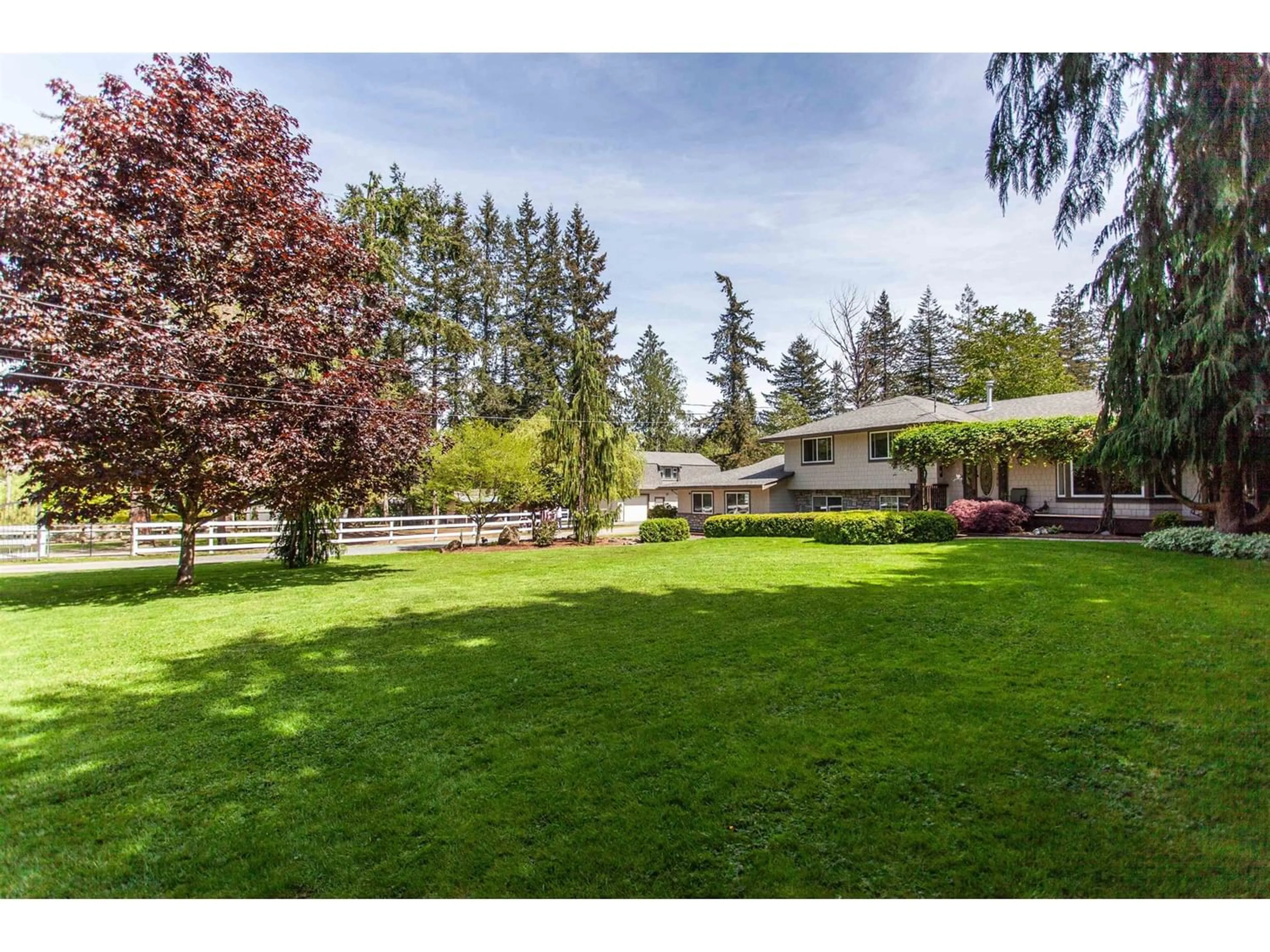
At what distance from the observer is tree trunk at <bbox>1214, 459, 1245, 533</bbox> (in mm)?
9961

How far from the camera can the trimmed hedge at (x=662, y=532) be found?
18703mm

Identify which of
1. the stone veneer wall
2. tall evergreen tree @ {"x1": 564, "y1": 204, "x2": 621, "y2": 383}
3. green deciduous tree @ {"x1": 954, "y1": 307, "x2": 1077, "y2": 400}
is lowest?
the stone veneer wall

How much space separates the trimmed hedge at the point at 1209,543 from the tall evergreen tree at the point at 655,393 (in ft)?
114

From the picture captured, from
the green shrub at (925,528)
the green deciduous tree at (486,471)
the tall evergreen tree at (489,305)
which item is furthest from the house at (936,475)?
the tall evergreen tree at (489,305)

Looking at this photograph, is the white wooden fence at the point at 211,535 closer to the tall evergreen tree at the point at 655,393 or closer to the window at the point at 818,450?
the window at the point at 818,450

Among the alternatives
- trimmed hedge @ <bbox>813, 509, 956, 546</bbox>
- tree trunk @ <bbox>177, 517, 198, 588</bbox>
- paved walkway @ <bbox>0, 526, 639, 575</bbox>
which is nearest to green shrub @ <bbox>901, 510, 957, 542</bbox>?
trimmed hedge @ <bbox>813, 509, 956, 546</bbox>

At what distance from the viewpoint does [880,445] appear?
19328mm

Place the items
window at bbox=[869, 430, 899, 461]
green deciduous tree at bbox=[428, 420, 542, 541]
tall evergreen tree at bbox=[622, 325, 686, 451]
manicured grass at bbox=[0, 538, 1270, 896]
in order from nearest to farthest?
manicured grass at bbox=[0, 538, 1270, 896], green deciduous tree at bbox=[428, 420, 542, 541], window at bbox=[869, 430, 899, 461], tall evergreen tree at bbox=[622, 325, 686, 451]

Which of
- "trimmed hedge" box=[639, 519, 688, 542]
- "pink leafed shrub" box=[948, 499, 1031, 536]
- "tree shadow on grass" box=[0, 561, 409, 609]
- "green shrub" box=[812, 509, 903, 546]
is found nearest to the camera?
"tree shadow on grass" box=[0, 561, 409, 609]

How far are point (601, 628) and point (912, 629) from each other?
300 cm

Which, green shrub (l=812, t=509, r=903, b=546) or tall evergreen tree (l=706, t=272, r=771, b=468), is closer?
green shrub (l=812, t=509, r=903, b=546)

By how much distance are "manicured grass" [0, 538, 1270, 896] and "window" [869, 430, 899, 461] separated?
12.8m

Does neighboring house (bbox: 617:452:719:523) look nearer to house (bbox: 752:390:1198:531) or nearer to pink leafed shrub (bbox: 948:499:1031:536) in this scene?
house (bbox: 752:390:1198:531)

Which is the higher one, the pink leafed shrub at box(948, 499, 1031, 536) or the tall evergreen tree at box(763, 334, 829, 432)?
the tall evergreen tree at box(763, 334, 829, 432)
